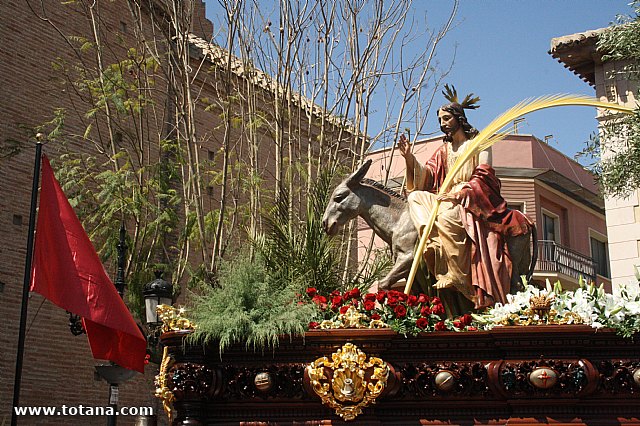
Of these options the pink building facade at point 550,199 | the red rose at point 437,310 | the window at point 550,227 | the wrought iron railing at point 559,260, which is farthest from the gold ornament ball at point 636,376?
the window at point 550,227

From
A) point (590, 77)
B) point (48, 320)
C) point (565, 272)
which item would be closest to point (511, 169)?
point (565, 272)

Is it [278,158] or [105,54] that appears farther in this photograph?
[105,54]

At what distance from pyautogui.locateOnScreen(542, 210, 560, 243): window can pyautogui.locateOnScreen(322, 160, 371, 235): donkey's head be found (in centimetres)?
2131

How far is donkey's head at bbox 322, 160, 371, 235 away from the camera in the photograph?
10.8 m

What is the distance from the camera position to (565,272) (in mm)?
30375

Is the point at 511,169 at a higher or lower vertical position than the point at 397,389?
higher

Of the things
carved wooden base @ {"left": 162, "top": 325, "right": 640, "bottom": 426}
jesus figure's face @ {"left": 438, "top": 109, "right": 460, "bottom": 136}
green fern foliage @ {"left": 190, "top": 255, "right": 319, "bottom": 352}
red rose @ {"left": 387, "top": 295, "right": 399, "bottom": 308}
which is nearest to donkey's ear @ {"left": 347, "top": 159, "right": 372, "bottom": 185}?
jesus figure's face @ {"left": 438, "top": 109, "right": 460, "bottom": 136}

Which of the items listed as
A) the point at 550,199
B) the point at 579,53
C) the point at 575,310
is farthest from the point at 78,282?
the point at 550,199

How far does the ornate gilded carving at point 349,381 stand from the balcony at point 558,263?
22.3m

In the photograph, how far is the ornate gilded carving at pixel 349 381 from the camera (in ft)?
25.5

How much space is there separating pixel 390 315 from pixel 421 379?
2.07 feet

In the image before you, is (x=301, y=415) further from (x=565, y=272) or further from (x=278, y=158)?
(x=565, y=272)

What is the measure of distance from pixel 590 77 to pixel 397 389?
1796 cm

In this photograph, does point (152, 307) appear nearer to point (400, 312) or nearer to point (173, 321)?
point (173, 321)
